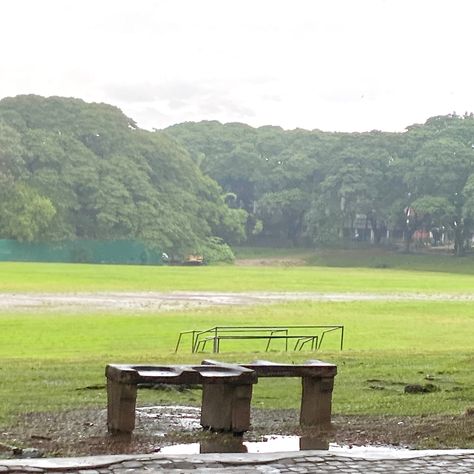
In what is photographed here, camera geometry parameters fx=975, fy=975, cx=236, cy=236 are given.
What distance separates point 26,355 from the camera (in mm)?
19531

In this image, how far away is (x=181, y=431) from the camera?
Answer: 884cm

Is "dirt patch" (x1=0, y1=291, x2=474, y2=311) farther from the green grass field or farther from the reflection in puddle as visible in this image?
the reflection in puddle

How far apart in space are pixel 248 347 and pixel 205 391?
1383 centimetres

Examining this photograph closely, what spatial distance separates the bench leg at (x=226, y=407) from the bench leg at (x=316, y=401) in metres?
0.85

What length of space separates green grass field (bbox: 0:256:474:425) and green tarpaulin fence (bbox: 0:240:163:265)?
20.6 m

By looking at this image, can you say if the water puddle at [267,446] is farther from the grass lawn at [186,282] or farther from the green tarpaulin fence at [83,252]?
the green tarpaulin fence at [83,252]

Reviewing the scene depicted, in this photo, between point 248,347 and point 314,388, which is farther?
point 248,347

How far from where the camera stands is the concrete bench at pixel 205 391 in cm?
847

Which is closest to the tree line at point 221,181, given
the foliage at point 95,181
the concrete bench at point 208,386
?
the foliage at point 95,181

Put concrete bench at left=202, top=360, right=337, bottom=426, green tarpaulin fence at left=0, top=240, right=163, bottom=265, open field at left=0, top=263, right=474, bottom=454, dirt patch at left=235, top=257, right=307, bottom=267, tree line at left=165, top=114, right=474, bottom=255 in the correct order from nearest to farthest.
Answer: concrete bench at left=202, top=360, right=337, bottom=426 → open field at left=0, top=263, right=474, bottom=454 → green tarpaulin fence at left=0, top=240, right=163, bottom=265 → dirt patch at left=235, top=257, right=307, bottom=267 → tree line at left=165, top=114, right=474, bottom=255

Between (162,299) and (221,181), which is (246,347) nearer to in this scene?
(162,299)

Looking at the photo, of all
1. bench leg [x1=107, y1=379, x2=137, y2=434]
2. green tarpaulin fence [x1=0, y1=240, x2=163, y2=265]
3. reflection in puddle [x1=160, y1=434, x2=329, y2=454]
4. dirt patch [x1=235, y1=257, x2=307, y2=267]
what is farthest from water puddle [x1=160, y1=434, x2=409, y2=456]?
dirt patch [x1=235, y1=257, x2=307, y2=267]

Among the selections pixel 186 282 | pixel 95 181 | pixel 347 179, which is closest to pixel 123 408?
pixel 186 282

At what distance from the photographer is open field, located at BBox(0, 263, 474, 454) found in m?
11.5
